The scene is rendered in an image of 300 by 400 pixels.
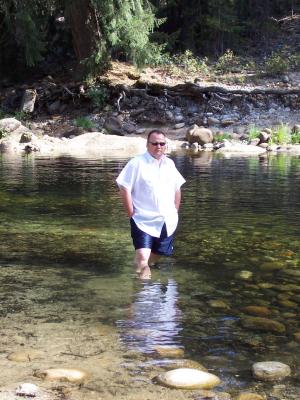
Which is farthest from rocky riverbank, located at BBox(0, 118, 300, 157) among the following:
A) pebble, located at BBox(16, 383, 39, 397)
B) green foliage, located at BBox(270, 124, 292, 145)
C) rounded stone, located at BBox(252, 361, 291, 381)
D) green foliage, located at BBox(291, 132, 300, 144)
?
→ pebble, located at BBox(16, 383, 39, 397)

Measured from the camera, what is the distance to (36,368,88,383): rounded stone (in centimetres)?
406

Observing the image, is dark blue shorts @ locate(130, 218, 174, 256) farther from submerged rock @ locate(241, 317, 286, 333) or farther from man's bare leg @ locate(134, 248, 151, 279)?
submerged rock @ locate(241, 317, 286, 333)

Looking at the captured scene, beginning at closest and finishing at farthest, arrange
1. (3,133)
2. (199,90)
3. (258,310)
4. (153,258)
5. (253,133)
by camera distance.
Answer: (258,310) → (153,258) → (253,133) → (3,133) → (199,90)

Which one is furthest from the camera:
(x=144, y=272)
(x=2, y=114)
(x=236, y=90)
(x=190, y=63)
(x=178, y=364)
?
(x=190, y=63)

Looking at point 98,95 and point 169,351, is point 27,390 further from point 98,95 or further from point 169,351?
point 98,95

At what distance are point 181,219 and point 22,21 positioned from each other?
2252cm

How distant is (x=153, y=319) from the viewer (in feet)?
17.5

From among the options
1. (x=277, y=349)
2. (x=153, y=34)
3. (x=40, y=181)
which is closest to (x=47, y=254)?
(x=277, y=349)

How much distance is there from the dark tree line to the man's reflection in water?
24.3 metres

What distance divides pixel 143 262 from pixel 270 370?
2405mm

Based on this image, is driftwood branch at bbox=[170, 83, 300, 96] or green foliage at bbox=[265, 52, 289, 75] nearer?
driftwood branch at bbox=[170, 83, 300, 96]

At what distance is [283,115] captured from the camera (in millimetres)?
29938

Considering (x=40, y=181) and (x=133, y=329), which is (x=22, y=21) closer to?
(x=40, y=181)

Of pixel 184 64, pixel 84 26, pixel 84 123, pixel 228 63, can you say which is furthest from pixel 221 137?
pixel 84 26
